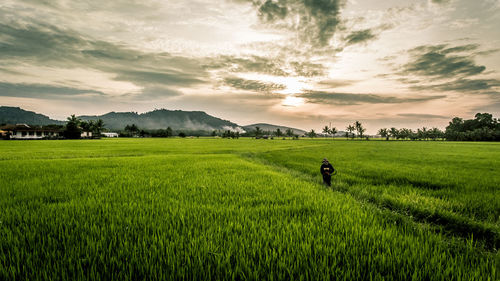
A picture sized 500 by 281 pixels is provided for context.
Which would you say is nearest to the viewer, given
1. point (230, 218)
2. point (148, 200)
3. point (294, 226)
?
point (294, 226)

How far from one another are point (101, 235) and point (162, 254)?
1.28m

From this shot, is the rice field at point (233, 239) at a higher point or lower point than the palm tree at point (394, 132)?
lower

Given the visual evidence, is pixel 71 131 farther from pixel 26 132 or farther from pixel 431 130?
pixel 431 130

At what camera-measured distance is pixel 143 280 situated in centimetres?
213

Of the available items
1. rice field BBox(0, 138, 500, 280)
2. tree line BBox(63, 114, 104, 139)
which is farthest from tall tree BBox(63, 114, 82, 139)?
rice field BBox(0, 138, 500, 280)

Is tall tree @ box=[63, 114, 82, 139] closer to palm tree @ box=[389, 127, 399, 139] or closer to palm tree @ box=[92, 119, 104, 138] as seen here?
palm tree @ box=[92, 119, 104, 138]

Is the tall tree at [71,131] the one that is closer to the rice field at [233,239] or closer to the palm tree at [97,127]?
the palm tree at [97,127]

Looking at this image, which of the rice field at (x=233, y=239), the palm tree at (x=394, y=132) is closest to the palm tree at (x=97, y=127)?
the rice field at (x=233, y=239)

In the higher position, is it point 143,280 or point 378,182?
point 143,280

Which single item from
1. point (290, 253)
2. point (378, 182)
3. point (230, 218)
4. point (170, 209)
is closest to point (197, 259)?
point (290, 253)

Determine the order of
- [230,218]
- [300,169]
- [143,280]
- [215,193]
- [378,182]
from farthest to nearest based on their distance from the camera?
[300,169] < [378,182] < [215,193] < [230,218] < [143,280]

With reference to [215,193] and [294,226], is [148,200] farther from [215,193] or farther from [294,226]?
[294,226]

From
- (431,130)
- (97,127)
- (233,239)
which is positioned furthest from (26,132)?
(431,130)

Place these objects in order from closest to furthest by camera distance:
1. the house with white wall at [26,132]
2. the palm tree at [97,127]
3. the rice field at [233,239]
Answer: the rice field at [233,239]
the house with white wall at [26,132]
the palm tree at [97,127]
